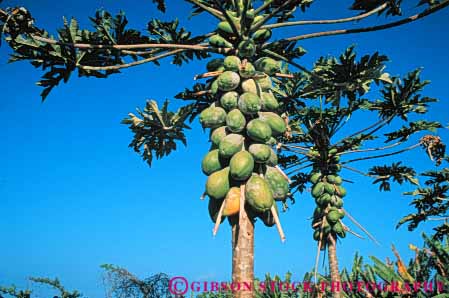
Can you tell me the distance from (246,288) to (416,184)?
862cm

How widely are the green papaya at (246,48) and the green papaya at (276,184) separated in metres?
1.33

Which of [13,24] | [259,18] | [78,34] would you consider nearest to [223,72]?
[259,18]

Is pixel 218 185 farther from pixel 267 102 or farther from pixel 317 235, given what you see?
pixel 317 235

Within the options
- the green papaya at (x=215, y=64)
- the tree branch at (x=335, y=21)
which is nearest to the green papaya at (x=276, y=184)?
the green papaya at (x=215, y=64)

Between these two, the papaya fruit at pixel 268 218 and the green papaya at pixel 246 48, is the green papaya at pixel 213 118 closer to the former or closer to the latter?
the green papaya at pixel 246 48

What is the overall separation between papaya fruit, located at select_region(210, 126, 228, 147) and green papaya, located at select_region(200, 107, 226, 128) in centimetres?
7

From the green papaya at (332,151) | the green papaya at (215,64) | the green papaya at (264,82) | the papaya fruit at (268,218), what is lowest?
the papaya fruit at (268,218)

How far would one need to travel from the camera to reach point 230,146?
4.11m

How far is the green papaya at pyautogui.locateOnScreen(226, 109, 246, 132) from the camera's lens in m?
4.22

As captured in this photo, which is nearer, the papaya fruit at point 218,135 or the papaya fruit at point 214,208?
the papaya fruit at point 214,208

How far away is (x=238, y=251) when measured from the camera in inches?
147

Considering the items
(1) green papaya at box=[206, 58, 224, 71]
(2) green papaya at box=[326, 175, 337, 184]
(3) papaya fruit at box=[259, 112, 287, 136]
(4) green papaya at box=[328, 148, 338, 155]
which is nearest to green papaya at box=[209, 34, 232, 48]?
(1) green papaya at box=[206, 58, 224, 71]

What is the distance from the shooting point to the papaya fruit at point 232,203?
385 cm

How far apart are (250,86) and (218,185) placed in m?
1.16
